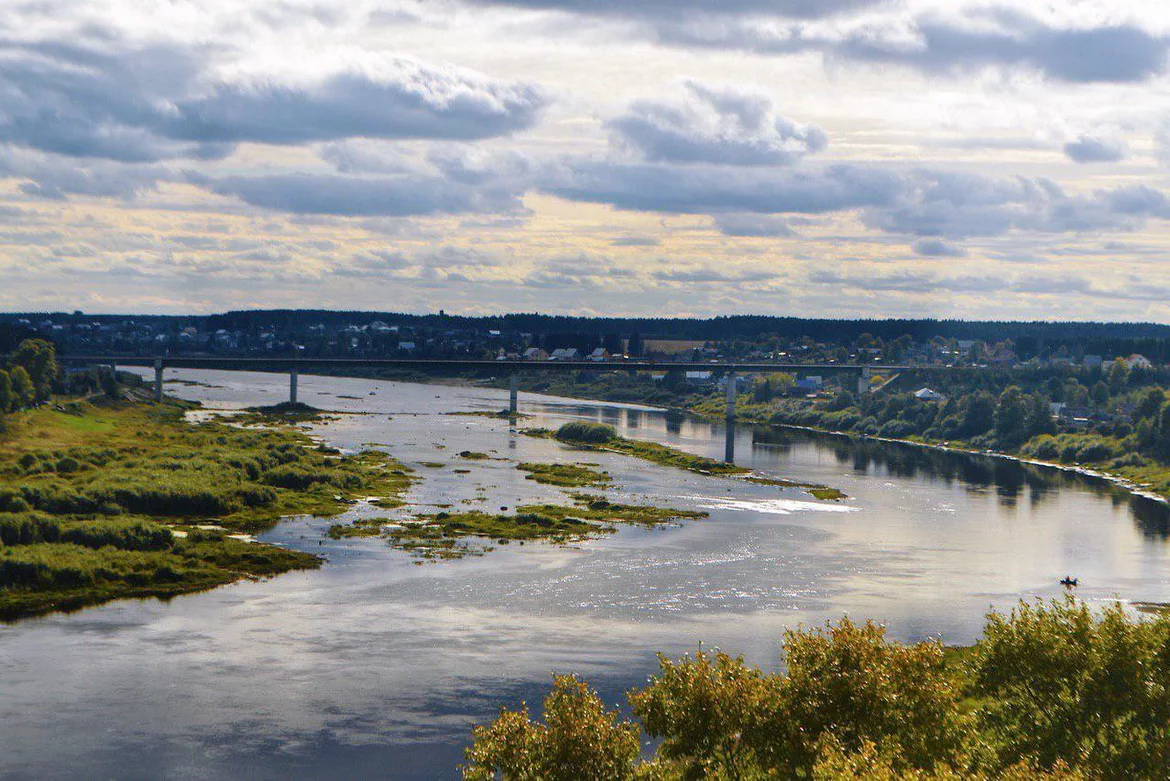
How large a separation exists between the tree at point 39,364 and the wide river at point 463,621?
86.2 m

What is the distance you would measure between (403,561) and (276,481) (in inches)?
1451

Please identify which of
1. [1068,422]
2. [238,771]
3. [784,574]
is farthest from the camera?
[1068,422]

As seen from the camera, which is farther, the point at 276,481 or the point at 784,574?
the point at 276,481

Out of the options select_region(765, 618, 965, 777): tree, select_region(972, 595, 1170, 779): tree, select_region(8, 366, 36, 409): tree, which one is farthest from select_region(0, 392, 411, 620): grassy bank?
select_region(972, 595, 1170, 779): tree

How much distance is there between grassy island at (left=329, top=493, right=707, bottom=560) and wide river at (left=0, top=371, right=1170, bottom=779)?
2.47 m

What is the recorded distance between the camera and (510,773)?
36.9 meters

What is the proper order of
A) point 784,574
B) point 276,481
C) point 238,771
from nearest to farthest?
point 238,771 < point 784,574 < point 276,481

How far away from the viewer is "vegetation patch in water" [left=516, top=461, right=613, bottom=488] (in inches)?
5138

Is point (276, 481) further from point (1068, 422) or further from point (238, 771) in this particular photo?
point (1068, 422)

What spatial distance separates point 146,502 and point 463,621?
41897 millimetres

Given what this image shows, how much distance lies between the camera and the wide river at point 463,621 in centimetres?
5072

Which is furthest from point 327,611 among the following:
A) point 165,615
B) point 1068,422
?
point 1068,422

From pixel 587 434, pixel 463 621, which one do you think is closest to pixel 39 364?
pixel 587 434

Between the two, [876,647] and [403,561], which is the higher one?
[876,647]
